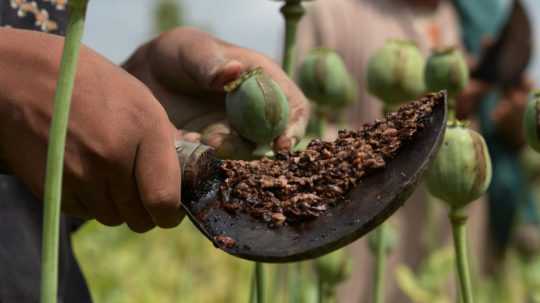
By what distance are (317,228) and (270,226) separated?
0.10 ft

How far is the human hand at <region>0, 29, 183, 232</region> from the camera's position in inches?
19.0

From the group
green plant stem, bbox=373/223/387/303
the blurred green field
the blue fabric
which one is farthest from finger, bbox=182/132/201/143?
the blue fabric

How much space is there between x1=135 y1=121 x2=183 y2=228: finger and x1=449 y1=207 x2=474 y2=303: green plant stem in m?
0.18

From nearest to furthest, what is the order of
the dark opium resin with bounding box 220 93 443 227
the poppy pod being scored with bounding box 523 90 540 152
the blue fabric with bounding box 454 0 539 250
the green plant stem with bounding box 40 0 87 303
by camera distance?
the green plant stem with bounding box 40 0 87 303, the dark opium resin with bounding box 220 93 443 227, the poppy pod being scored with bounding box 523 90 540 152, the blue fabric with bounding box 454 0 539 250

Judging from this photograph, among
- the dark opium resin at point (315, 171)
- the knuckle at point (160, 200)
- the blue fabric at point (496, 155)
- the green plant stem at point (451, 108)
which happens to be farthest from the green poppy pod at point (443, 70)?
the blue fabric at point (496, 155)

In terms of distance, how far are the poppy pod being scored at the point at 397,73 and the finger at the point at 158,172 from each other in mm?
364

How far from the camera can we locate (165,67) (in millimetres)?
690

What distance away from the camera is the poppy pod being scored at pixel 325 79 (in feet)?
2.85

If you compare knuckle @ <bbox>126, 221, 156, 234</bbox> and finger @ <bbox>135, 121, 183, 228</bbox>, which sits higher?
finger @ <bbox>135, 121, 183, 228</bbox>

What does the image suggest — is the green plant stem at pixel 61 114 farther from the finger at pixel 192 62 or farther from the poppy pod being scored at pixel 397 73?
the poppy pod being scored at pixel 397 73

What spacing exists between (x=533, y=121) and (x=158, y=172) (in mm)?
248

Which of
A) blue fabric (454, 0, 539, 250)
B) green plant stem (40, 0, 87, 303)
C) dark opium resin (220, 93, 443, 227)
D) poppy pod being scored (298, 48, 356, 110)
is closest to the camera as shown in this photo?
green plant stem (40, 0, 87, 303)

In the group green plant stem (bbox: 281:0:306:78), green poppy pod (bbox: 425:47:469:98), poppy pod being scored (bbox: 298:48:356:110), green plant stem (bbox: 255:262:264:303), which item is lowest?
green plant stem (bbox: 255:262:264:303)

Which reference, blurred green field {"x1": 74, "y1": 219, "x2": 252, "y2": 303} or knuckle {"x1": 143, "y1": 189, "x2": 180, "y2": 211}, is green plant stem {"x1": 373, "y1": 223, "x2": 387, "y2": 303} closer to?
knuckle {"x1": 143, "y1": 189, "x2": 180, "y2": 211}
